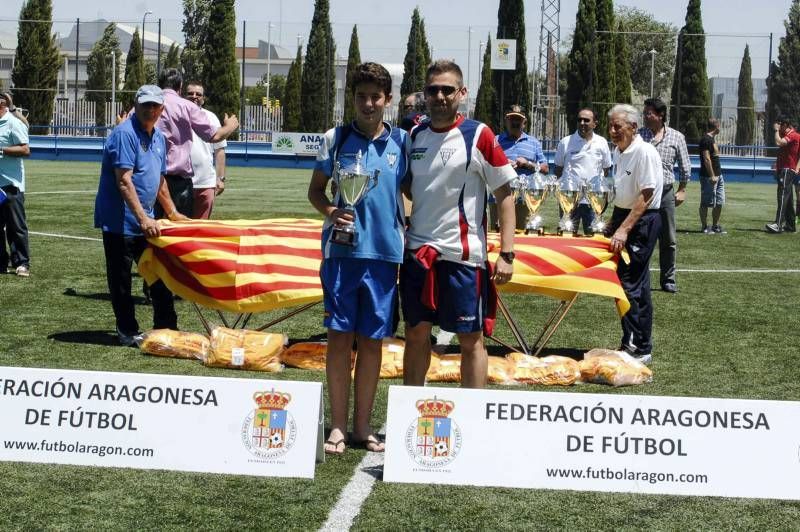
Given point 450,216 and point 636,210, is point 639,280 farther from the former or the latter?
point 450,216

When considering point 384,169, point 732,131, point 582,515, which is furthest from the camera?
point 732,131

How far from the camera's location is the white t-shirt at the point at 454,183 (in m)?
5.73

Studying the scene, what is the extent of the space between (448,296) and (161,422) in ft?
4.71

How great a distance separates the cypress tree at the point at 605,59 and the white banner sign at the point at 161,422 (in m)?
43.1

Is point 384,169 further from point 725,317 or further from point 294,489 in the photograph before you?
point 725,317

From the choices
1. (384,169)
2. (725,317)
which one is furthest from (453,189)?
(725,317)

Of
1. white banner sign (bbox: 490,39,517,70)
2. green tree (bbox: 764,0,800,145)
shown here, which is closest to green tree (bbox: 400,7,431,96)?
white banner sign (bbox: 490,39,517,70)

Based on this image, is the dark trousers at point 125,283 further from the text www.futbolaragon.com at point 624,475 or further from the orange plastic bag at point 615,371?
the text www.futbolaragon.com at point 624,475

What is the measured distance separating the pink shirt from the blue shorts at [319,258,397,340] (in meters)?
4.45

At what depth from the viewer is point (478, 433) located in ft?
17.6

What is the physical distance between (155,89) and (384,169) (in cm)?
314

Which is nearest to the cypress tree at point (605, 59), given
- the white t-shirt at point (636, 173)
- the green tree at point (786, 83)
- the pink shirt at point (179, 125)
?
the green tree at point (786, 83)

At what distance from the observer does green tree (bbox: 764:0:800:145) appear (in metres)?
45.7

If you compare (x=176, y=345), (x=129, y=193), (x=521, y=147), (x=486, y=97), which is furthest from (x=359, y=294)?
(x=486, y=97)
